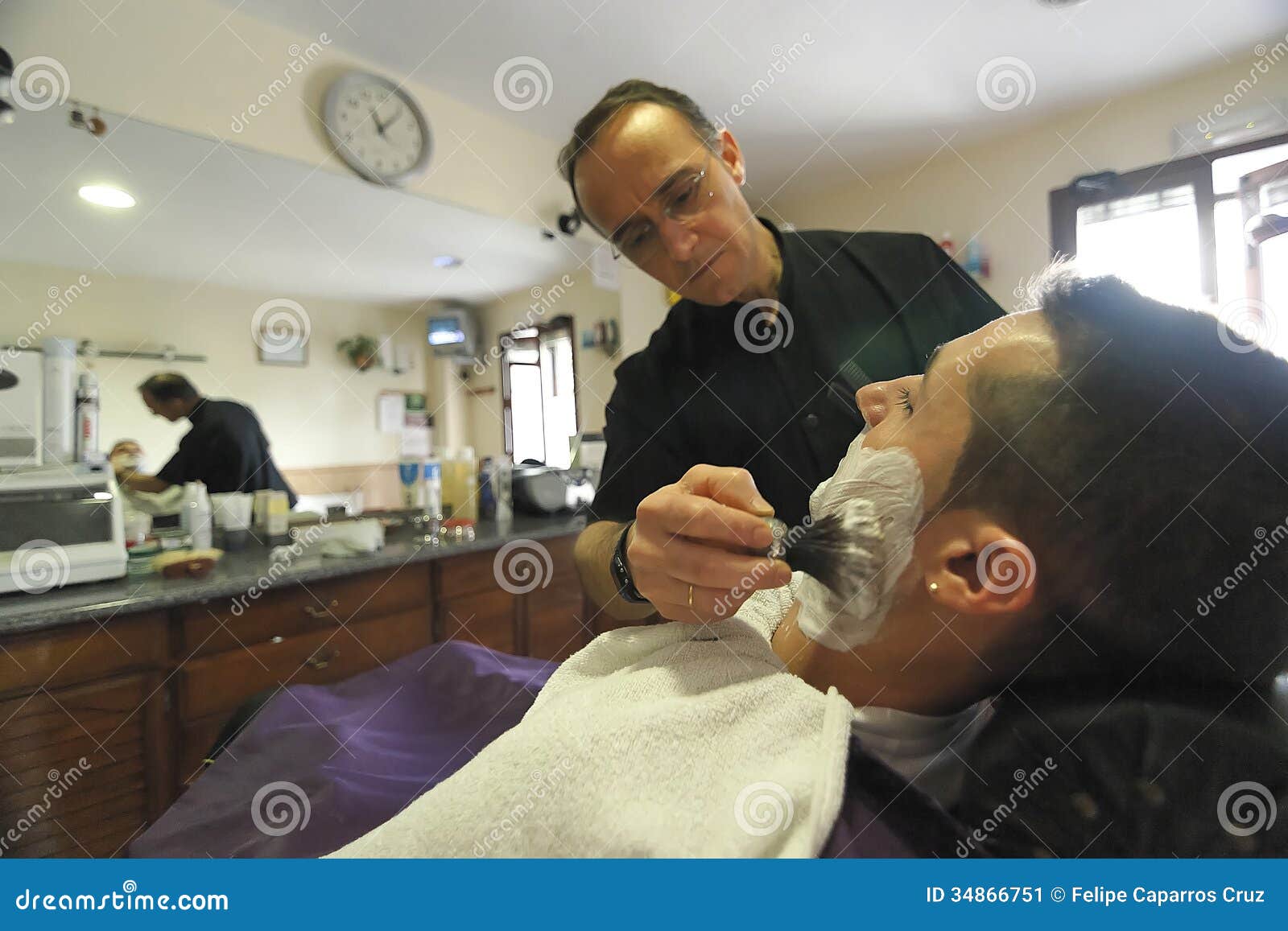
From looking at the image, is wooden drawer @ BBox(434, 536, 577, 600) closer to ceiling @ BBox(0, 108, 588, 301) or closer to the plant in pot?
the plant in pot

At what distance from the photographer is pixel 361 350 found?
1.66 meters

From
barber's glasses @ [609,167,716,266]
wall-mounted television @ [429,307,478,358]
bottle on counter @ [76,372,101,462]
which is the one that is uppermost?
wall-mounted television @ [429,307,478,358]

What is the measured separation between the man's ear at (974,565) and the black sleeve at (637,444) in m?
0.38

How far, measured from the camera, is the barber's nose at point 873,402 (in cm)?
55

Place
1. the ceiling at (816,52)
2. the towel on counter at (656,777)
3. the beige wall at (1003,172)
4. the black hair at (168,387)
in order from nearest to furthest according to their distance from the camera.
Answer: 1. the towel on counter at (656,777)
2. the beige wall at (1003,172)
3. the ceiling at (816,52)
4. the black hair at (168,387)

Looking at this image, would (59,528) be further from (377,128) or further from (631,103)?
(631,103)

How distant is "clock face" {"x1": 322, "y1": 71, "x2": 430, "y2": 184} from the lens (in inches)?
65.8

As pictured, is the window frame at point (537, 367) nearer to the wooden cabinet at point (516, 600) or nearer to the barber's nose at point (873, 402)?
the wooden cabinet at point (516, 600)

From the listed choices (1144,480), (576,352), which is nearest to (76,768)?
(576,352)

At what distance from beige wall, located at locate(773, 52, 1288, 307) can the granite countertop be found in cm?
146

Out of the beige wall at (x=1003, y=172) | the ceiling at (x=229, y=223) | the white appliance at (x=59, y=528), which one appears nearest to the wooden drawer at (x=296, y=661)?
the white appliance at (x=59, y=528)

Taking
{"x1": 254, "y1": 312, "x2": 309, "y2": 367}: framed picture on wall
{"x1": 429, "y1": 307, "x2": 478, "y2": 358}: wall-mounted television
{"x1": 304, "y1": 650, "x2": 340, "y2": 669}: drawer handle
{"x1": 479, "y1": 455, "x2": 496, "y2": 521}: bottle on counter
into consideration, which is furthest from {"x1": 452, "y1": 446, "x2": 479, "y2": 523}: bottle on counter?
{"x1": 304, "y1": 650, "x2": 340, "y2": 669}: drawer handle

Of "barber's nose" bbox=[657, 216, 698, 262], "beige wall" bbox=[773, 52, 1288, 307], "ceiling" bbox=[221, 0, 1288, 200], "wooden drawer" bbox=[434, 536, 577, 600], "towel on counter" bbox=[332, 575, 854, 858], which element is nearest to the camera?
"towel on counter" bbox=[332, 575, 854, 858]

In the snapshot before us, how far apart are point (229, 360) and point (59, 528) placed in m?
0.53
